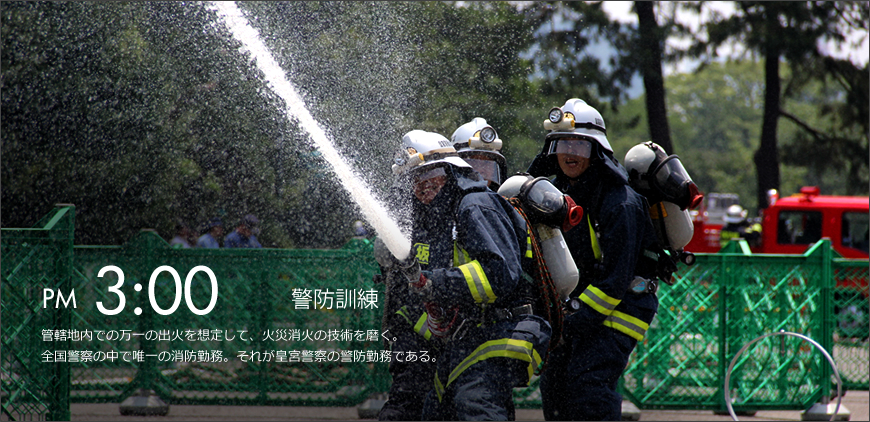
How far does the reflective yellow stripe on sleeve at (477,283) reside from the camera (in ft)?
10.6

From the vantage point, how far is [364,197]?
11.0 feet

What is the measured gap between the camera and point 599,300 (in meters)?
3.93

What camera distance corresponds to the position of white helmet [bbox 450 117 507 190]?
16.3ft

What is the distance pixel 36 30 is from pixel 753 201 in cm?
4350

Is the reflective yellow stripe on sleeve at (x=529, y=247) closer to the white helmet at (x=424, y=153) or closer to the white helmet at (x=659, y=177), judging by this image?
the white helmet at (x=424, y=153)

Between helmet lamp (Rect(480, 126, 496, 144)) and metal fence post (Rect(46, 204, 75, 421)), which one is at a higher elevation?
helmet lamp (Rect(480, 126, 496, 144))

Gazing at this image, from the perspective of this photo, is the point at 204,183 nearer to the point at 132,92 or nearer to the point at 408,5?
the point at 132,92

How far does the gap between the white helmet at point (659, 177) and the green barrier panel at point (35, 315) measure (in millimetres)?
2990

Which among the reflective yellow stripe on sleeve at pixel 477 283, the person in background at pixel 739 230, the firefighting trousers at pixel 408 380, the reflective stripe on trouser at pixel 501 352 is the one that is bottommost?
the firefighting trousers at pixel 408 380

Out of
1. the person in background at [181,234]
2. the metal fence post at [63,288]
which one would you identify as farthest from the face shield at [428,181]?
the person in background at [181,234]

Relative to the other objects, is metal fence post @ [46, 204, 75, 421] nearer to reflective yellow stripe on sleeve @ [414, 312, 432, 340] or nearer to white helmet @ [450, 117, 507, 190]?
reflective yellow stripe on sleeve @ [414, 312, 432, 340]

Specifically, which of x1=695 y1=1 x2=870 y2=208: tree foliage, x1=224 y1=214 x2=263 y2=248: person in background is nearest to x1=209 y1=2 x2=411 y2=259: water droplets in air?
x1=224 y1=214 x2=263 y2=248: person in background

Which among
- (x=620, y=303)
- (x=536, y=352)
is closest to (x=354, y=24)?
(x=620, y=303)

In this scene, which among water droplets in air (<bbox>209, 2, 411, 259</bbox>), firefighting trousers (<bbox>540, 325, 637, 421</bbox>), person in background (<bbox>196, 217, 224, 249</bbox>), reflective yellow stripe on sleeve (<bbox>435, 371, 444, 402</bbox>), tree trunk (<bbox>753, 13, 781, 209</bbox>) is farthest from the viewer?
tree trunk (<bbox>753, 13, 781, 209</bbox>)
